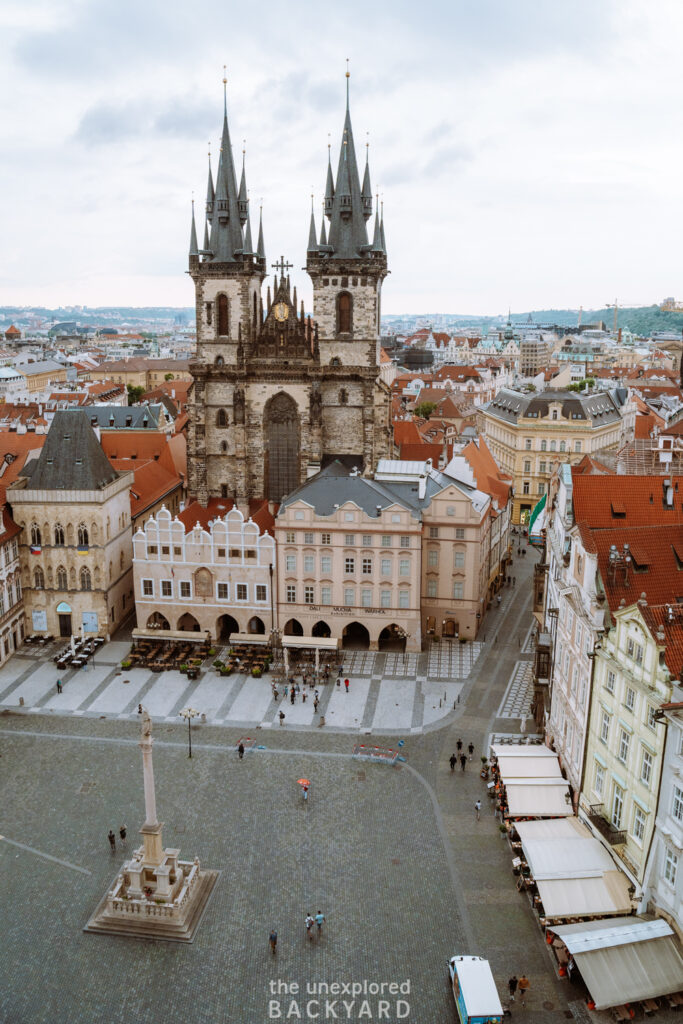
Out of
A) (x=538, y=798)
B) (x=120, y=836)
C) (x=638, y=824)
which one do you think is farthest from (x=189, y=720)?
(x=638, y=824)

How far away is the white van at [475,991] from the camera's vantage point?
31406 mm

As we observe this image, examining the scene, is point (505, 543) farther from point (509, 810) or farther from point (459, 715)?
point (509, 810)

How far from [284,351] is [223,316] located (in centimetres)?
713

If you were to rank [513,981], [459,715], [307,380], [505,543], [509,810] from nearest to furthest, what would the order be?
[513,981]
[509,810]
[459,715]
[307,380]
[505,543]

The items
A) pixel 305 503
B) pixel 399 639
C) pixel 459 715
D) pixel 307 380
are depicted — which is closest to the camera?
pixel 459 715

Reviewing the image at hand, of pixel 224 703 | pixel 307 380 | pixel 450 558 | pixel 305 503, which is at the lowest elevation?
pixel 224 703

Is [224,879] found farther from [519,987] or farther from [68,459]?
[68,459]

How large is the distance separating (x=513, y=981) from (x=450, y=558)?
37.6 m

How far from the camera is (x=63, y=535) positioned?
68.3m

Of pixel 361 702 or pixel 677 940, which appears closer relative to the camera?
pixel 677 940

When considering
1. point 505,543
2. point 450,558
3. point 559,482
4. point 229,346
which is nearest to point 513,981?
point 559,482

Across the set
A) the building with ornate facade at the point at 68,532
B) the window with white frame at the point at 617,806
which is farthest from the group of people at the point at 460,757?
the building with ornate facade at the point at 68,532

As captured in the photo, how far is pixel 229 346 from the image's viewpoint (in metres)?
83.2

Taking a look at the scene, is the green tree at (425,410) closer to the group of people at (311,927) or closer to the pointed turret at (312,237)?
the pointed turret at (312,237)
